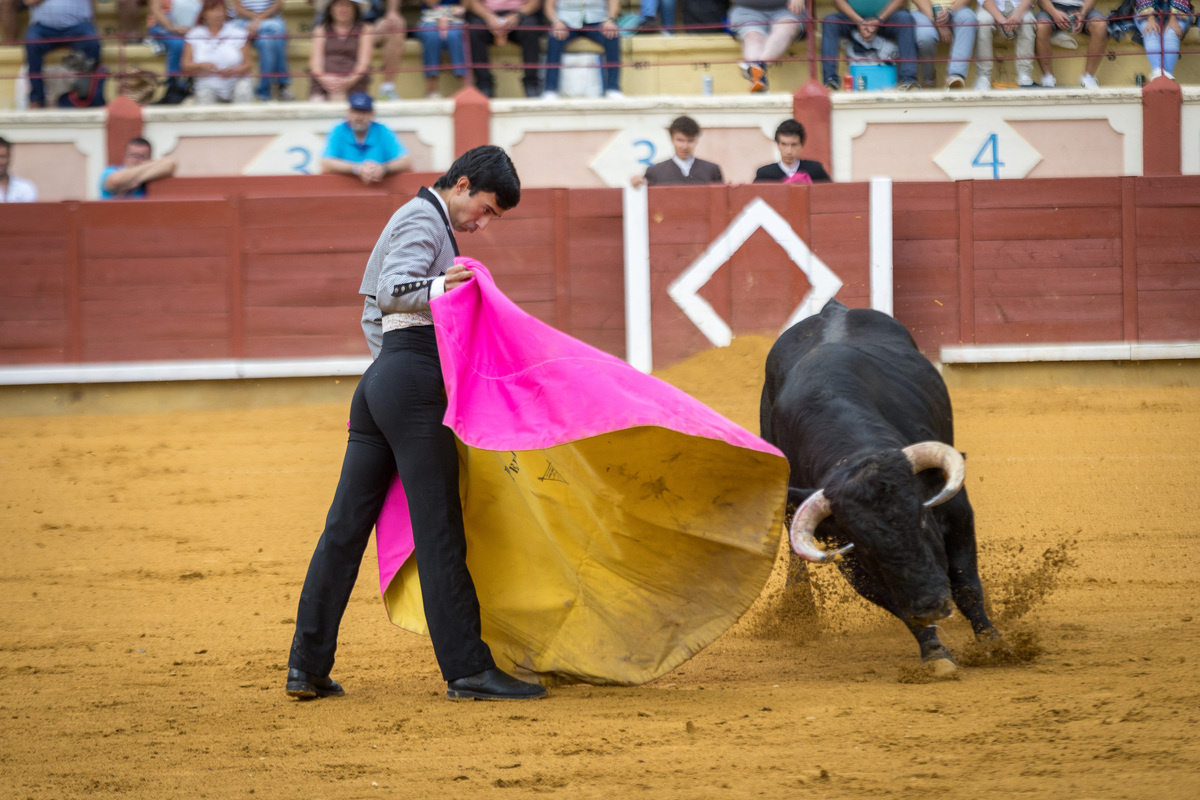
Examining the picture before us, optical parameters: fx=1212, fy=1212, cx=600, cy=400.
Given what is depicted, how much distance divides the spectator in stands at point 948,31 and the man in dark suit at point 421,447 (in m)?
6.83

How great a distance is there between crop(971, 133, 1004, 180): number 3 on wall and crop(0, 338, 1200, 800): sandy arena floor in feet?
10.6

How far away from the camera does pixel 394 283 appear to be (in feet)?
8.56

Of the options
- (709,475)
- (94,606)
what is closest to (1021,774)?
(709,475)

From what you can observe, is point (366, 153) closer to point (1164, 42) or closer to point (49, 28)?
point (49, 28)

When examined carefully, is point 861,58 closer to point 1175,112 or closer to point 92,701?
point 1175,112

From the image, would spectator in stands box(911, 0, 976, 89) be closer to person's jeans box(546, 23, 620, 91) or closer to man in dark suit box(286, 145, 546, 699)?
person's jeans box(546, 23, 620, 91)

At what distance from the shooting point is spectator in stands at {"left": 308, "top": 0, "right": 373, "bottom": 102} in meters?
8.62

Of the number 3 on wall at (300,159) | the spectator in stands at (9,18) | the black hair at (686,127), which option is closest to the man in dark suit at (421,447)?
the black hair at (686,127)

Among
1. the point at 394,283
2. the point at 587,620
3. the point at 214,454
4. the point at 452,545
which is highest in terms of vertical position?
the point at 394,283

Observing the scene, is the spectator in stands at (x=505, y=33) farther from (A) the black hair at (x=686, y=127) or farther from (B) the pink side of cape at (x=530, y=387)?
(B) the pink side of cape at (x=530, y=387)

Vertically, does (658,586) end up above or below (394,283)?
below

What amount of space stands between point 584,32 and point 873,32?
6.85 ft

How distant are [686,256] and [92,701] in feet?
17.6

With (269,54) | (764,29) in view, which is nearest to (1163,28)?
(764,29)
